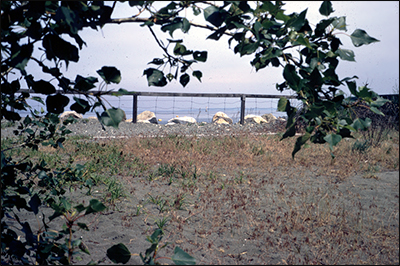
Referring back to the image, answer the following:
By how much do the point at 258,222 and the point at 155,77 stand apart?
245 centimetres

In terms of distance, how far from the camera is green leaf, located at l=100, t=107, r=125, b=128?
0.99 metres

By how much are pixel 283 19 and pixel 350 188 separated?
13.1 ft

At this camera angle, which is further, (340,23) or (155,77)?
(155,77)

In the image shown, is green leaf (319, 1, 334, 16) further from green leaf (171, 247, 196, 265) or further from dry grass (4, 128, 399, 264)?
green leaf (171, 247, 196, 265)

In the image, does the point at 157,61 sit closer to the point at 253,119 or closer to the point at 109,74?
the point at 109,74

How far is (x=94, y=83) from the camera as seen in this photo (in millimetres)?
1163

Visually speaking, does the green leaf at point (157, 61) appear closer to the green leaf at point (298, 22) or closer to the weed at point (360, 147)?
the green leaf at point (298, 22)

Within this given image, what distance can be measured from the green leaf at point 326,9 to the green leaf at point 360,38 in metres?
0.12

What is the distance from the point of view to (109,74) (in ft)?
3.53

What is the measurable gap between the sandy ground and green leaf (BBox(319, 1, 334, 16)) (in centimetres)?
208

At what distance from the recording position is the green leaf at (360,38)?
40.1 inches

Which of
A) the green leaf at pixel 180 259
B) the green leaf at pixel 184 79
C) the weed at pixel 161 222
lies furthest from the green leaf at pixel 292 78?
the weed at pixel 161 222

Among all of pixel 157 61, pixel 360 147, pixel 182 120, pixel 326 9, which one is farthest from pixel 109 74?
pixel 182 120

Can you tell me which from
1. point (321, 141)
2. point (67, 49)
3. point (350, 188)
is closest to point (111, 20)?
point (67, 49)
